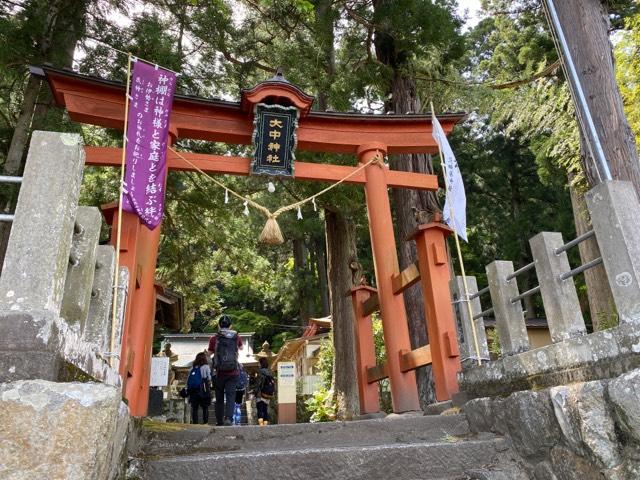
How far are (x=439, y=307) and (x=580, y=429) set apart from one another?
103 inches

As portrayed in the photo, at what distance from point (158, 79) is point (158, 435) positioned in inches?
154

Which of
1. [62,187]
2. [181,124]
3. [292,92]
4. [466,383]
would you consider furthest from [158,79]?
[466,383]

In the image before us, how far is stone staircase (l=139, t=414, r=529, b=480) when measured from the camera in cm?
271

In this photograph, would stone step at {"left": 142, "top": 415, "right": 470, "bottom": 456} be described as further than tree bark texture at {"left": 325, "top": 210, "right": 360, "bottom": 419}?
No

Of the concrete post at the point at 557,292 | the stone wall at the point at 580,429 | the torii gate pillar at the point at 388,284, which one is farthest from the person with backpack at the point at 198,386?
the concrete post at the point at 557,292

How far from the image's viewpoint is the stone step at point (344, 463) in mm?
2660

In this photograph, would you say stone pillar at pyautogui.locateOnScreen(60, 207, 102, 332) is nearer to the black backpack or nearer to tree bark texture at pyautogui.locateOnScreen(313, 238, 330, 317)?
the black backpack

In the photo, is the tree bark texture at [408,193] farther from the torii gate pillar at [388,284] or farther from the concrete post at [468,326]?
the concrete post at [468,326]

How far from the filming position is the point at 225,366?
6441 mm

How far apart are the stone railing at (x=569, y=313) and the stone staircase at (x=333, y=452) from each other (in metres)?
0.44

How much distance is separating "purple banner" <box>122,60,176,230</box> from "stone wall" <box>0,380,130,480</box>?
3.59 meters

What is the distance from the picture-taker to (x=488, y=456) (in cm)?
310

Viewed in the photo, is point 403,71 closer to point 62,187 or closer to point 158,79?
point 158,79

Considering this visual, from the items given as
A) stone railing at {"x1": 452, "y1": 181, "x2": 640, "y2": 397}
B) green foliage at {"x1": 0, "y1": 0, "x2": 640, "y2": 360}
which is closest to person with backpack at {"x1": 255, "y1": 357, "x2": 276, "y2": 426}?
green foliage at {"x1": 0, "y1": 0, "x2": 640, "y2": 360}
